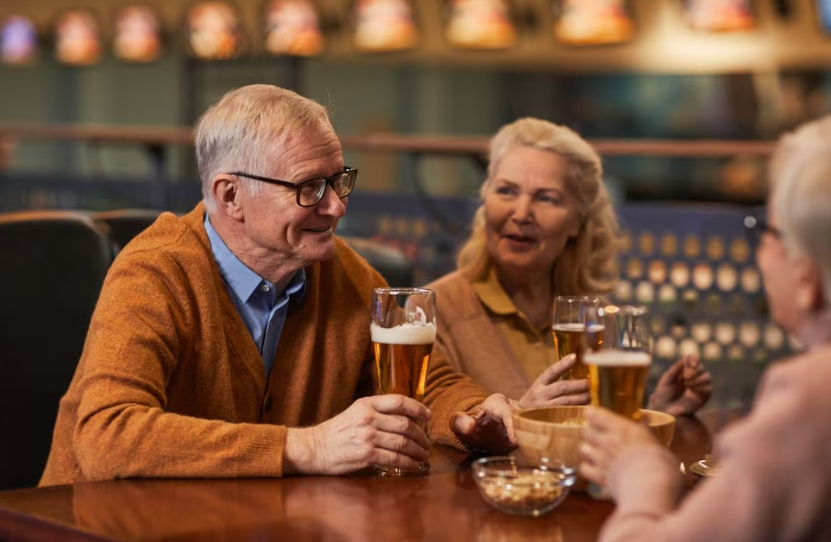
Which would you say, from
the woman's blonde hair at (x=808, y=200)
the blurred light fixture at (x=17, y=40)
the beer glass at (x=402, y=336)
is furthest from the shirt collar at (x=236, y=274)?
the blurred light fixture at (x=17, y=40)

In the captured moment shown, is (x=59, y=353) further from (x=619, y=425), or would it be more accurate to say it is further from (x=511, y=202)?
(x=619, y=425)

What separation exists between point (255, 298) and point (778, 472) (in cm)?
131

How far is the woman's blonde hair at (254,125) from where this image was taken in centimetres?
215

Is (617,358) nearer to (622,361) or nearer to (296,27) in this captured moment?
(622,361)

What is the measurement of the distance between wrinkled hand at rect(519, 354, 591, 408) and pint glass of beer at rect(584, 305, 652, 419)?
369 mm

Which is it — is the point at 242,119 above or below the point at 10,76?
above

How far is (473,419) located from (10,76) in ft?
46.3

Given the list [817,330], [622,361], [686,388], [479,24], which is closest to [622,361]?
[622,361]

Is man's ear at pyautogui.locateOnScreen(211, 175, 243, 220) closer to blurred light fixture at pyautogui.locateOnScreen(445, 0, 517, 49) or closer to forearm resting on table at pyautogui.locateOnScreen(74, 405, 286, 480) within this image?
forearm resting on table at pyautogui.locateOnScreen(74, 405, 286, 480)

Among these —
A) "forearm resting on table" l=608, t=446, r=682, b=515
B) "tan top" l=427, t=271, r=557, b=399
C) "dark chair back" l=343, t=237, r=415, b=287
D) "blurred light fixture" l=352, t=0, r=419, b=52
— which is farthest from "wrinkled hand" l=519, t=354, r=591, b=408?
"blurred light fixture" l=352, t=0, r=419, b=52

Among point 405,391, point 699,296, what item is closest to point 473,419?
point 405,391

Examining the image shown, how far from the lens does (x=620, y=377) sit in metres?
1.59

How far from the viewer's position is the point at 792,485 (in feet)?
3.68

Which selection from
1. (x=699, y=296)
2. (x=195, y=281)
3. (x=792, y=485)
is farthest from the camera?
(x=699, y=296)
